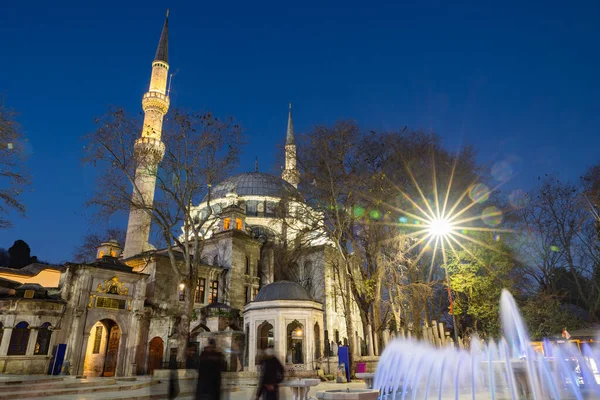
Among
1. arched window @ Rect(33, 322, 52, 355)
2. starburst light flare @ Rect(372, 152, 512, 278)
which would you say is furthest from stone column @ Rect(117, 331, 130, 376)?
starburst light flare @ Rect(372, 152, 512, 278)

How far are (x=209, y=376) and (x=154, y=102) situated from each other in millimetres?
38502

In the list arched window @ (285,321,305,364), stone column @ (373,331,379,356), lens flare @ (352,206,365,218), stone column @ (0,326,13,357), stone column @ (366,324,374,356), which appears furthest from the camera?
arched window @ (285,321,305,364)

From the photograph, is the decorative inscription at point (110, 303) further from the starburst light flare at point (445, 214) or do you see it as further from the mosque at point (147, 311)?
the starburst light flare at point (445, 214)

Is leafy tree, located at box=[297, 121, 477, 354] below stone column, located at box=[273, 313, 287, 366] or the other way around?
the other way around

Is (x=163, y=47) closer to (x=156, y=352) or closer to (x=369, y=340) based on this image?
(x=156, y=352)

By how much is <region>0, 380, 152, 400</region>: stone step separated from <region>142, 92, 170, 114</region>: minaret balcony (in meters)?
31.0

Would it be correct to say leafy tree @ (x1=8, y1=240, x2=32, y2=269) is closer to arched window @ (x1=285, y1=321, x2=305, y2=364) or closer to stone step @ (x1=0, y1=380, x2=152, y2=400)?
arched window @ (x1=285, y1=321, x2=305, y2=364)

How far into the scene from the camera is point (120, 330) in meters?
23.0

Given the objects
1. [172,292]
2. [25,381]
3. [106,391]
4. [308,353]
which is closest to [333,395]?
→ [106,391]

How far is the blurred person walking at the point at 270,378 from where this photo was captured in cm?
682

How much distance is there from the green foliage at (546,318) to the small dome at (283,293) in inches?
507

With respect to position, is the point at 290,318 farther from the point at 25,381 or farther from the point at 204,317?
the point at 25,381

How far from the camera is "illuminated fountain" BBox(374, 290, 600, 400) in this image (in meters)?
10.1

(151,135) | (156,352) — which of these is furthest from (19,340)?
(151,135)
